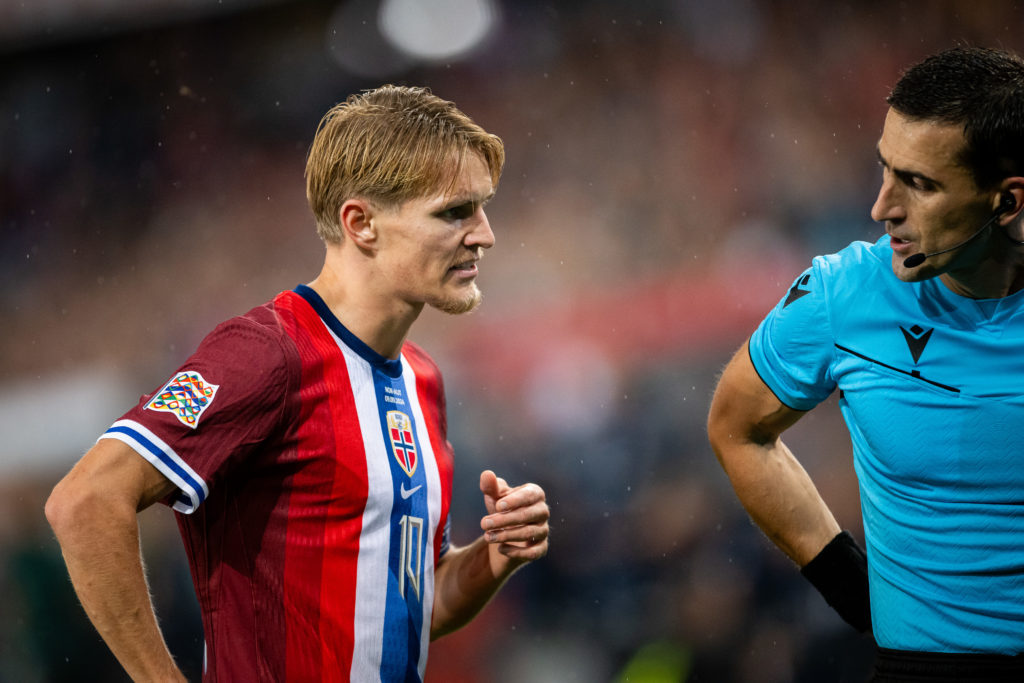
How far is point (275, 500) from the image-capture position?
49.7 inches

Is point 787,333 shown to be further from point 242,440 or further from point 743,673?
point 743,673

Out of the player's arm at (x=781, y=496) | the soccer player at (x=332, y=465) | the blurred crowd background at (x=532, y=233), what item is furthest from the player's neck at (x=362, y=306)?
the blurred crowd background at (x=532, y=233)

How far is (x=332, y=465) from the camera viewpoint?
1285 millimetres

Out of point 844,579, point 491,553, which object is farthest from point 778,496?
point 491,553

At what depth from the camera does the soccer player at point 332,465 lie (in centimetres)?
114

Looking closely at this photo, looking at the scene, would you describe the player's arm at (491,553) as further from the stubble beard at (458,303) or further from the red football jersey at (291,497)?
the stubble beard at (458,303)

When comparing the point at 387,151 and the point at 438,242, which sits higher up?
the point at 387,151

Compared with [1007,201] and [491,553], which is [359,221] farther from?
[1007,201]

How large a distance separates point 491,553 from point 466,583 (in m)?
0.07

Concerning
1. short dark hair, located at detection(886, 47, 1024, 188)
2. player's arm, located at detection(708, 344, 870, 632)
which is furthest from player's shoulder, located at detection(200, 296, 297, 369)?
short dark hair, located at detection(886, 47, 1024, 188)

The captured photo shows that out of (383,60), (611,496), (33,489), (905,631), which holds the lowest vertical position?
(611,496)

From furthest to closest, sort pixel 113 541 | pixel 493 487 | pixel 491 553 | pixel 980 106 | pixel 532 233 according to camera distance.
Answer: pixel 532 233, pixel 491 553, pixel 493 487, pixel 980 106, pixel 113 541

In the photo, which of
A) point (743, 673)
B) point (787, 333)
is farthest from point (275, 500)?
point (743, 673)

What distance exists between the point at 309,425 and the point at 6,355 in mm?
2950
